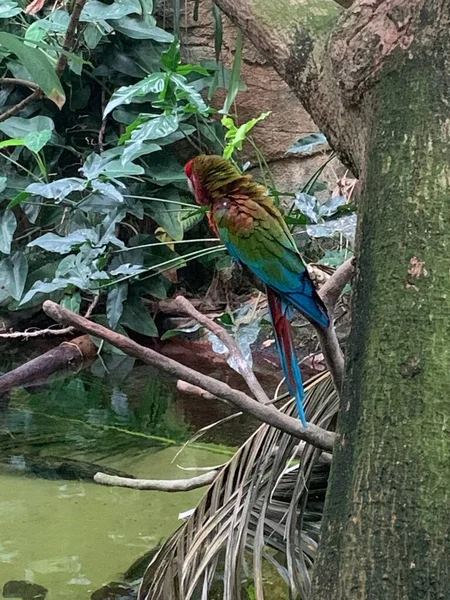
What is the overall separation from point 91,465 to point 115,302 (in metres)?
1.00

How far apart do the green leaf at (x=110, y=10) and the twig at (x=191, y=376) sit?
7.54 feet

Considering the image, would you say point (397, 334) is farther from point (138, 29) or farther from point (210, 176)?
point (138, 29)

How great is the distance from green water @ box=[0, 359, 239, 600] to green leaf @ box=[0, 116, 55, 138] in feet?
3.08

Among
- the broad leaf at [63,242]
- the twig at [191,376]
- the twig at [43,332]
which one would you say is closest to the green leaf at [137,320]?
the twig at [43,332]

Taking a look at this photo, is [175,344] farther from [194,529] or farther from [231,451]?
[194,529]

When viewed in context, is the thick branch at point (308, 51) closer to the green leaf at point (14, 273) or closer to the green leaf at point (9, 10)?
the green leaf at point (9, 10)

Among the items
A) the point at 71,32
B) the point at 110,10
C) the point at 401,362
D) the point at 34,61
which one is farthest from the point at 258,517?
the point at 110,10

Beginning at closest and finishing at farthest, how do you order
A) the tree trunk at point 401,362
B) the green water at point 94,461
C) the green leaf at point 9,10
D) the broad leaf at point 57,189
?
the tree trunk at point 401,362 → the green water at point 94,461 → the broad leaf at point 57,189 → the green leaf at point 9,10

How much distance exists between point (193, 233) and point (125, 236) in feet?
1.03

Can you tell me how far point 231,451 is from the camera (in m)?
1.89

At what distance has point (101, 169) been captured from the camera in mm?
2395

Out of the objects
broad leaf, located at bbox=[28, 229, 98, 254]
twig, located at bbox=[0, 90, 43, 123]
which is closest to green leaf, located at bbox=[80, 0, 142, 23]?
twig, located at bbox=[0, 90, 43, 123]

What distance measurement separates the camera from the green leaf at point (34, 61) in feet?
4.09

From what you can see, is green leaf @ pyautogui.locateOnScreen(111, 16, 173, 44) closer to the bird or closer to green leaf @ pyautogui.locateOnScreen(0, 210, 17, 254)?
green leaf @ pyautogui.locateOnScreen(0, 210, 17, 254)
